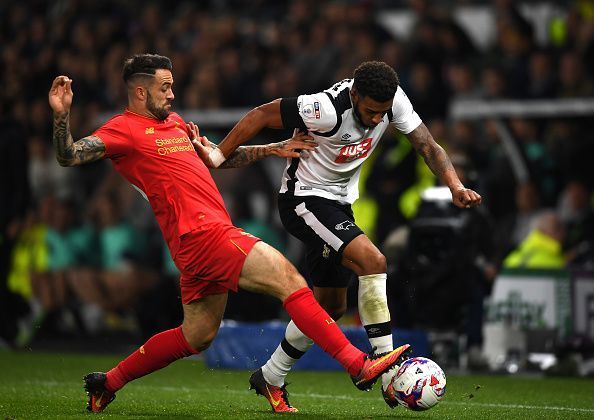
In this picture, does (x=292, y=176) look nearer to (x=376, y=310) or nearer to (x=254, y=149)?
(x=254, y=149)

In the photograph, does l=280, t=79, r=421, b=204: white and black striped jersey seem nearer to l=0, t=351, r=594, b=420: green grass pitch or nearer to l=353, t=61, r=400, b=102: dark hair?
l=353, t=61, r=400, b=102: dark hair

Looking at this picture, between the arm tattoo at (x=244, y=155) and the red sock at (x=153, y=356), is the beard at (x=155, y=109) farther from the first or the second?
the red sock at (x=153, y=356)

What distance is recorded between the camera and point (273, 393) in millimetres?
8039

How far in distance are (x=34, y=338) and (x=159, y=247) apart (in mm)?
2010

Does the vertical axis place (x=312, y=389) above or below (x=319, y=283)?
below

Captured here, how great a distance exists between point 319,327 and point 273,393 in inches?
44.4

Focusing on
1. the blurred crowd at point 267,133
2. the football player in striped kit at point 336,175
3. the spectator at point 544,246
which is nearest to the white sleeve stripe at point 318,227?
the football player in striped kit at point 336,175

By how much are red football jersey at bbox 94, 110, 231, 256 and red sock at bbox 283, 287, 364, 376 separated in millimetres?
695

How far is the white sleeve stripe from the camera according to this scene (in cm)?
771

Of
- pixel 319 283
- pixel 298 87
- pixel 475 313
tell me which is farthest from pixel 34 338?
pixel 319 283

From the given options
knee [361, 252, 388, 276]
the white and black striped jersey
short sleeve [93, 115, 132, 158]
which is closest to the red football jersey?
short sleeve [93, 115, 132, 158]

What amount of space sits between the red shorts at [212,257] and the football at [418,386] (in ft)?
3.64

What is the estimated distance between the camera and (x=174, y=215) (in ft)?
24.4

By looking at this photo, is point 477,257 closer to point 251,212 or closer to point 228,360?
point 228,360
